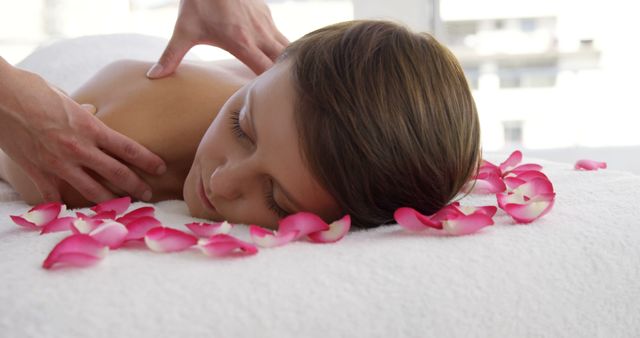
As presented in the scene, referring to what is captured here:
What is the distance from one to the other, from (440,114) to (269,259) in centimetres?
31

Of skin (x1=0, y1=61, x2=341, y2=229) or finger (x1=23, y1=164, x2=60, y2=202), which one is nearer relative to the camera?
skin (x1=0, y1=61, x2=341, y2=229)

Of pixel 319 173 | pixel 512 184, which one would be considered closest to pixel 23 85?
pixel 319 173

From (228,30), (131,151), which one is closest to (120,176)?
(131,151)

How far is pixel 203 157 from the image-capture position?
1110 millimetres

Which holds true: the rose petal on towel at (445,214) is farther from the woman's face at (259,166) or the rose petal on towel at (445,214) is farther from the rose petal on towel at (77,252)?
the rose petal on towel at (77,252)

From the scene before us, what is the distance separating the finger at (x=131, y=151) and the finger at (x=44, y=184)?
0.10m

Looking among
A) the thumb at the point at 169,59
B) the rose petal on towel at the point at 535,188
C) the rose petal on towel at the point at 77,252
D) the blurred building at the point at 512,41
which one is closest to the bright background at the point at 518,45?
the blurred building at the point at 512,41

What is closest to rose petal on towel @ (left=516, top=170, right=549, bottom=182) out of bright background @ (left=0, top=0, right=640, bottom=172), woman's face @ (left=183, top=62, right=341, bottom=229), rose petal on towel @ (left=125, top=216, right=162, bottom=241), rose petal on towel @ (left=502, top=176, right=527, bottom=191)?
rose petal on towel @ (left=502, top=176, right=527, bottom=191)

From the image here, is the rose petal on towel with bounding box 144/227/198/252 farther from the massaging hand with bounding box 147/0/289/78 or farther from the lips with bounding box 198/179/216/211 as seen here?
the massaging hand with bounding box 147/0/289/78

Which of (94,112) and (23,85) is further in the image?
(94,112)

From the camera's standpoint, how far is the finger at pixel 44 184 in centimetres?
120

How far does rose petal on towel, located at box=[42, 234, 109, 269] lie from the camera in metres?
0.68

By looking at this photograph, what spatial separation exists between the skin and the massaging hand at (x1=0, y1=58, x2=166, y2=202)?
0.05 meters

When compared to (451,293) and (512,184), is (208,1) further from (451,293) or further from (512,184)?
(451,293)
